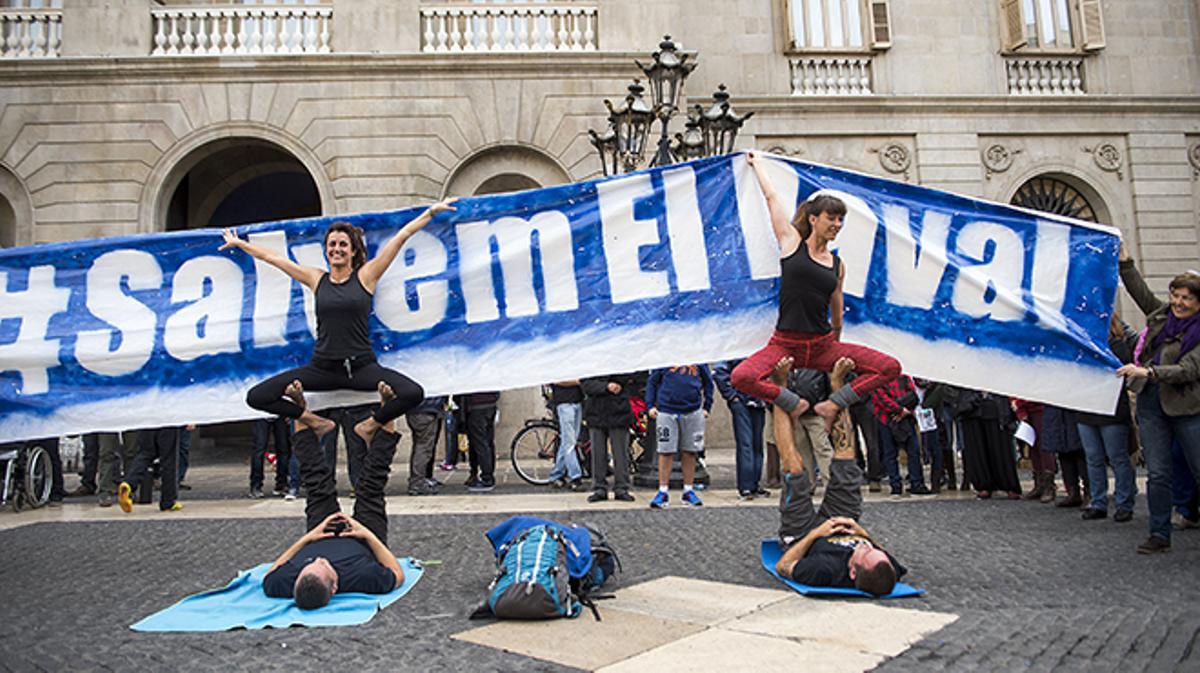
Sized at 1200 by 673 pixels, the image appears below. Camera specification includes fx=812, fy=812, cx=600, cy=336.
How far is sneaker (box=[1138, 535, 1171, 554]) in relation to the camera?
19.1ft

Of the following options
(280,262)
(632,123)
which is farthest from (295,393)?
(632,123)

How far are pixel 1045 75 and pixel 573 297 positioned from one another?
16480 millimetres

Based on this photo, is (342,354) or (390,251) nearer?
(342,354)

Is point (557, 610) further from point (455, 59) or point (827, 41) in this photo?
point (827, 41)

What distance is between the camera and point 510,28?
16.0m

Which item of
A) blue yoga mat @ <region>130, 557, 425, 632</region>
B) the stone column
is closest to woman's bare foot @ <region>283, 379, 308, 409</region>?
blue yoga mat @ <region>130, 557, 425, 632</region>

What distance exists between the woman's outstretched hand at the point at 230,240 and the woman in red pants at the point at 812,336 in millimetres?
3542

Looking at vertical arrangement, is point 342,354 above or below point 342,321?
below

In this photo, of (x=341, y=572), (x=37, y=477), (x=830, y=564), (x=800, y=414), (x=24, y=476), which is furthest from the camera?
(x=37, y=477)

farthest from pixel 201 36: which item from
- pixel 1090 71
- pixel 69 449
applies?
pixel 1090 71

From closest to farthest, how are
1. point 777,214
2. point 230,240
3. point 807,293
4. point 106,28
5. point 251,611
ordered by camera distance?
point 251,611 → point 807,293 → point 777,214 → point 230,240 → point 106,28

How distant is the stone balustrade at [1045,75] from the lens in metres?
17.7

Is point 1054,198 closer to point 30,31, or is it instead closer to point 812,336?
point 812,336

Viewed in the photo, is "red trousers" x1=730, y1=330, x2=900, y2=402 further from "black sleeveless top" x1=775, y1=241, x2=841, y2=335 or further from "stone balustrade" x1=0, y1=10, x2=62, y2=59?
"stone balustrade" x1=0, y1=10, x2=62, y2=59
